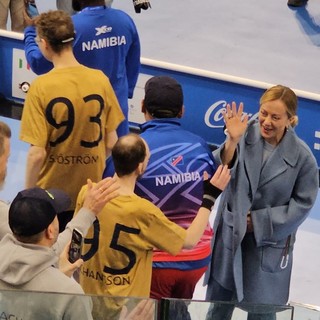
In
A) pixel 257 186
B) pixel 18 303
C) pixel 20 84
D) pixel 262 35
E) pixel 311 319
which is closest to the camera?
pixel 18 303

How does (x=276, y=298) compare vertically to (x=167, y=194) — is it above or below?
below

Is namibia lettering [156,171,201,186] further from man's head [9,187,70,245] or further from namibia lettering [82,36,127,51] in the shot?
namibia lettering [82,36,127,51]

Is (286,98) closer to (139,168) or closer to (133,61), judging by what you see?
(139,168)

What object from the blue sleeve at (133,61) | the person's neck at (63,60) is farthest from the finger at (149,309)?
the blue sleeve at (133,61)

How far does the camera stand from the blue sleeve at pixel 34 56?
17.7 ft

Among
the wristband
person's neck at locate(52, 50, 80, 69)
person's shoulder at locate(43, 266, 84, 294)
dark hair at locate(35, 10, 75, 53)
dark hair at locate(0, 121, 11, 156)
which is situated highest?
dark hair at locate(35, 10, 75, 53)

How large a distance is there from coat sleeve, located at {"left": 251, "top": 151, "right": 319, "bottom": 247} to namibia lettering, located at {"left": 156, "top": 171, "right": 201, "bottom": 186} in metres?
0.38

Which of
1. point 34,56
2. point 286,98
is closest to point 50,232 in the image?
point 286,98

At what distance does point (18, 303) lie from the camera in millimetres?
3270

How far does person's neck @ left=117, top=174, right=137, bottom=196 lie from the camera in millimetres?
3814

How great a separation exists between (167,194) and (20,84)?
3.89 m

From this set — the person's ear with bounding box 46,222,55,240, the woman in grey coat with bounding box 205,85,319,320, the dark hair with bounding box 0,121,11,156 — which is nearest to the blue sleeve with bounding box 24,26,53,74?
the dark hair with bounding box 0,121,11,156

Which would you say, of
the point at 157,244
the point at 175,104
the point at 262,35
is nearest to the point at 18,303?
the point at 157,244

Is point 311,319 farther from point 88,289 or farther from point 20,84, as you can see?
point 20,84
